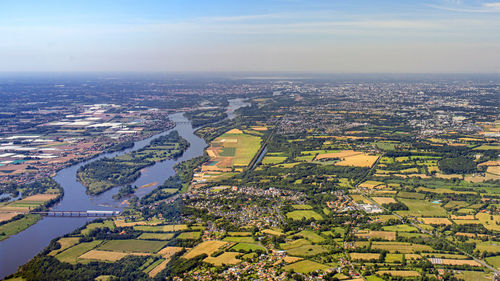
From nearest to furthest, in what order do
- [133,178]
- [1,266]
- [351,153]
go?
[1,266] < [133,178] < [351,153]

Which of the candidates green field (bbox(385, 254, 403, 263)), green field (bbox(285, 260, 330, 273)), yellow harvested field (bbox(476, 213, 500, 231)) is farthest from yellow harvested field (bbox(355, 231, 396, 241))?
yellow harvested field (bbox(476, 213, 500, 231))

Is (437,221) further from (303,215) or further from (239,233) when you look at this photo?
(239,233)

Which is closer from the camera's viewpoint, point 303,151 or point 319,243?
point 319,243

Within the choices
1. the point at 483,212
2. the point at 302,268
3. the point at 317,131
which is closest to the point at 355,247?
the point at 302,268

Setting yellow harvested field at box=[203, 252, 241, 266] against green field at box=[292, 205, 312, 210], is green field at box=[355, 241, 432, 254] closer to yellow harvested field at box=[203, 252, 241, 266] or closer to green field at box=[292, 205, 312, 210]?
green field at box=[292, 205, 312, 210]

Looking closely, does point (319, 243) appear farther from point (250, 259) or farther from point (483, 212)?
point (483, 212)

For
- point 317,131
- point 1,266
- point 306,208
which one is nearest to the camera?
point 1,266
